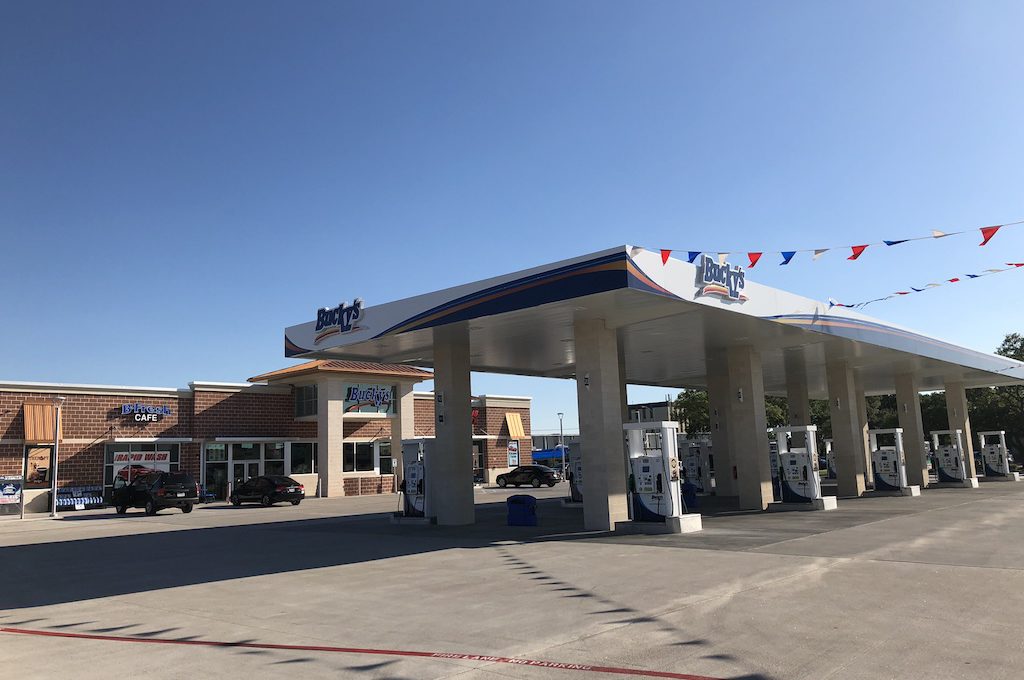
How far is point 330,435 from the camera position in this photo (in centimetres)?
4006

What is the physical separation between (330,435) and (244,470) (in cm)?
474

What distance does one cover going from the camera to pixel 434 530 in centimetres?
1995

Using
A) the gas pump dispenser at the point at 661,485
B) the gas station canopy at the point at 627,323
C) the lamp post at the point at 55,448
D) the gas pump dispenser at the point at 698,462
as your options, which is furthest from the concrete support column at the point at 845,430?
the lamp post at the point at 55,448

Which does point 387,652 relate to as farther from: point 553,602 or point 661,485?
point 661,485

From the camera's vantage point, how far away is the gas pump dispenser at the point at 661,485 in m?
17.0

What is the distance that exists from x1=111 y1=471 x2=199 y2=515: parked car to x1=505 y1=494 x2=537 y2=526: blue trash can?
56.3 feet

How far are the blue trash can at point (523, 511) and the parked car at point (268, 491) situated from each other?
57.6ft

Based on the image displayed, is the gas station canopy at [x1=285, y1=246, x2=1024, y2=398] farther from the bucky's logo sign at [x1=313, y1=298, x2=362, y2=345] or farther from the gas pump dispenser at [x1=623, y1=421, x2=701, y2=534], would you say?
the gas pump dispenser at [x1=623, y1=421, x2=701, y2=534]

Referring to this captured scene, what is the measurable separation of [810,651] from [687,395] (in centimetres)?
6299

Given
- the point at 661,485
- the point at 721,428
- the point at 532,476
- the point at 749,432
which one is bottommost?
the point at 532,476

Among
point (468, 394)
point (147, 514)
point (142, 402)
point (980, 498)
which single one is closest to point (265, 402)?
point (142, 402)

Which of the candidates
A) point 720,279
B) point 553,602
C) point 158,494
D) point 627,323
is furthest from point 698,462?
point 553,602

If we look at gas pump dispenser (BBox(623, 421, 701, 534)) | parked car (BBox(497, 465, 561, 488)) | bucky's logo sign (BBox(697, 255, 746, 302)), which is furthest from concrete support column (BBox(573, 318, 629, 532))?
parked car (BBox(497, 465, 561, 488))

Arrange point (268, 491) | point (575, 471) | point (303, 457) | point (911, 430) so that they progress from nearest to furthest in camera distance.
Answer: point (575, 471) < point (911, 430) < point (268, 491) < point (303, 457)
